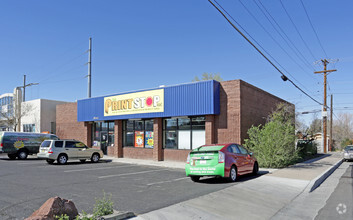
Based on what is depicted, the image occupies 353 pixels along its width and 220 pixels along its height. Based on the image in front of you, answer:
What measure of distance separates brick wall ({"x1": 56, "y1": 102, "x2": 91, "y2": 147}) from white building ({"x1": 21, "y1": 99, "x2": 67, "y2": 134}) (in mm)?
5302

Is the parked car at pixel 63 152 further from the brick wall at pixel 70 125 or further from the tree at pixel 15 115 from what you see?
the tree at pixel 15 115

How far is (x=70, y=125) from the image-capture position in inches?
1145

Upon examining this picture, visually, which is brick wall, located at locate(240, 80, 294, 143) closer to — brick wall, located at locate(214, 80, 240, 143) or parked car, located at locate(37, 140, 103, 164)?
brick wall, located at locate(214, 80, 240, 143)

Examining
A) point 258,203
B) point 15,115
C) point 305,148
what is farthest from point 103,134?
point 258,203

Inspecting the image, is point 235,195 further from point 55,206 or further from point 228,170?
point 55,206

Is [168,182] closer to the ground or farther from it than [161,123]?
closer to the ground

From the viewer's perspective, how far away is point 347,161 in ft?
82.1

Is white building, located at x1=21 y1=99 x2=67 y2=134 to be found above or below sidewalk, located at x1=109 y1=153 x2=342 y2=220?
above

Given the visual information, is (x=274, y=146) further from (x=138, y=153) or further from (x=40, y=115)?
(x=40, y=115)

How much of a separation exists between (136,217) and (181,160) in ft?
44.6

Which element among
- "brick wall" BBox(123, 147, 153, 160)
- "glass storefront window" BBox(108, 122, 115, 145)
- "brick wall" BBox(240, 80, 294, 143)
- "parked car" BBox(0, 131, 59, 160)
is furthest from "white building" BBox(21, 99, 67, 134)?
"brick wall" BBox(240, 80, 294, 143)

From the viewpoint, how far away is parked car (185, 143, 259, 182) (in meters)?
10.6

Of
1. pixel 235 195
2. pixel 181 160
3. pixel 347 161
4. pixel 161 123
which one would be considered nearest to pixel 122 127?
pixel 161 123

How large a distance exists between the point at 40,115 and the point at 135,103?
1844 centimetres
